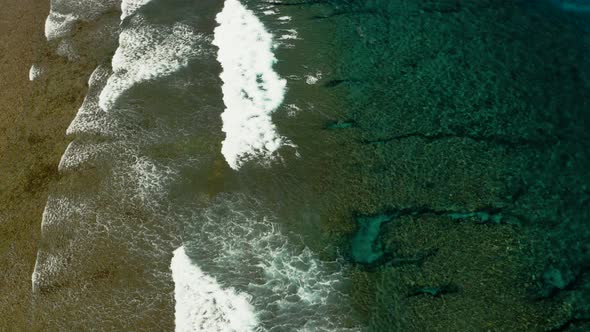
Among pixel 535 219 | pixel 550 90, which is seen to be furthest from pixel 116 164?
pixel 550 90

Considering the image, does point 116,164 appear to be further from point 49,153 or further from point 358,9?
point 358,9

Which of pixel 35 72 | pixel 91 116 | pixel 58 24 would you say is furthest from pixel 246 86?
pixel 58 24

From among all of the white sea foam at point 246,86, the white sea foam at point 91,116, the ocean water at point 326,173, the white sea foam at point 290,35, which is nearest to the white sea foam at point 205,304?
the ocean water at point 326,173

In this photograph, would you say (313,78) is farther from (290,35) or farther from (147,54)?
(147,54)

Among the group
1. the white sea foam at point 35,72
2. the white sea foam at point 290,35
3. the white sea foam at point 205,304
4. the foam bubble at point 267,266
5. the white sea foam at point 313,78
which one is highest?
the white sea foam at point 290,35

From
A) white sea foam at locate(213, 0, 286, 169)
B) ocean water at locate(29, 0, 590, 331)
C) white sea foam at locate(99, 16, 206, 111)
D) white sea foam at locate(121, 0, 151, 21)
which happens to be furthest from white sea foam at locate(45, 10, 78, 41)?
white sea foam at locate(213, 0, 286, 169)

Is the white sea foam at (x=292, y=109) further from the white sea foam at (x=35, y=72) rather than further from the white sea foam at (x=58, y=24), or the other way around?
the white sea foam at (x=58, y=24)

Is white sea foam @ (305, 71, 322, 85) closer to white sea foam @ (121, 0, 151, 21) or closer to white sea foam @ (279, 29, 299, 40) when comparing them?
white sea foam @ (279, 29, 299, 40)
